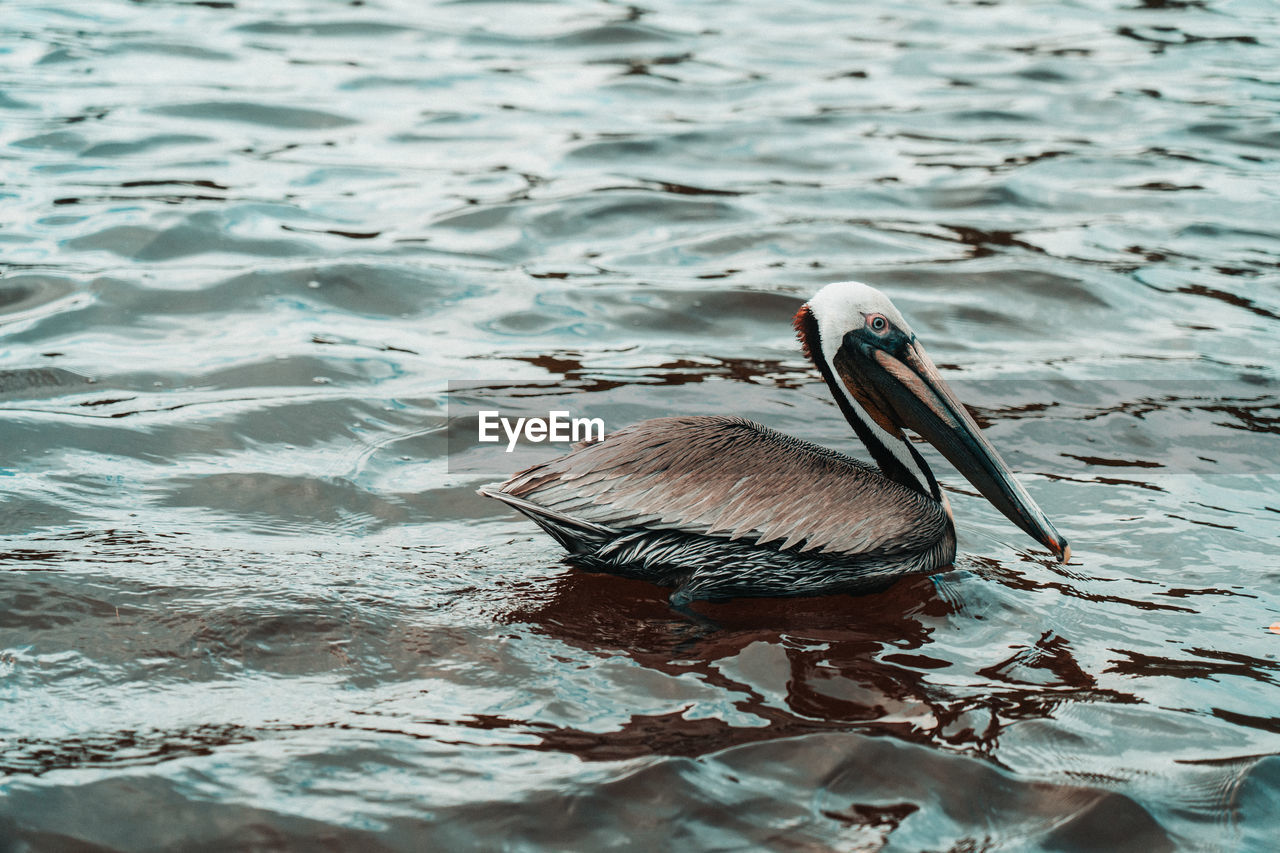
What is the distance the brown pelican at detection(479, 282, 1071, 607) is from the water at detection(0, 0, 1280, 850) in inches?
6.2

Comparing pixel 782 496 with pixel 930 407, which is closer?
pixel 782 496

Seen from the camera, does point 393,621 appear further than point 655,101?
No

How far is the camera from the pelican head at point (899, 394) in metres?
4.20

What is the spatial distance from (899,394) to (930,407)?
10cm

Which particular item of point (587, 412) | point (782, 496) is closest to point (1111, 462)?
point (782, 496)

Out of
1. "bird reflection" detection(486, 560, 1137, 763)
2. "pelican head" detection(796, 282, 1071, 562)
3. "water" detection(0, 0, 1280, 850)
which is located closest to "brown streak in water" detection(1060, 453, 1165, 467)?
"water" detection(0, 0, 1280, 850)

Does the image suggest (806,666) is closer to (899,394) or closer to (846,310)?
(899,394)

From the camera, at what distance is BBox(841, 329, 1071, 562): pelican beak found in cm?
420

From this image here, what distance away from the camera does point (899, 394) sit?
424 cm

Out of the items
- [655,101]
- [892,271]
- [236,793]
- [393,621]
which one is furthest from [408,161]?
[236,793]

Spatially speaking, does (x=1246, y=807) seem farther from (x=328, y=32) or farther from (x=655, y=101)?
(x=328, y=32)

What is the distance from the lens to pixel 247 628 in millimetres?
3672

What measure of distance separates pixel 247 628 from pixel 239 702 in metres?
0.38

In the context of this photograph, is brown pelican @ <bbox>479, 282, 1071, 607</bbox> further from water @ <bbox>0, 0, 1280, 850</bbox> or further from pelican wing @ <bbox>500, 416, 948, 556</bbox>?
water @ <bbox>0, 0, 1280, 850</bbox>
